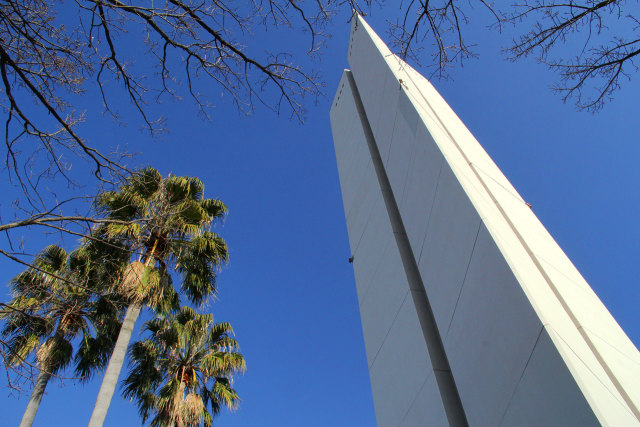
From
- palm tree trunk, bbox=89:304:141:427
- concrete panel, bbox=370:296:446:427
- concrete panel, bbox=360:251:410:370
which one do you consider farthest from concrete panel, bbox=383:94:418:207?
palm tree trunk, bbox=89:304:141:427

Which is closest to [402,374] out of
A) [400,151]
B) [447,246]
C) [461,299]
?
[461,299]

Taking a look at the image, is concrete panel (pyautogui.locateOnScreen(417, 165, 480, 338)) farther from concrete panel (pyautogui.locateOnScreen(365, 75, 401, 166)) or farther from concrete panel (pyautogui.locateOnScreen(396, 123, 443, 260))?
concrete panel (pyautogui.locateOnScreen(365, 75, 401, 166))

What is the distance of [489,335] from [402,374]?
234 centimetres

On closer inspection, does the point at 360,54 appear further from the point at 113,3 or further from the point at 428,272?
the point at 113,3

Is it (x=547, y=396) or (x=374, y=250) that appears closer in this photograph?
(x=547, y=396)

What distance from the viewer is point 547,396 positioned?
11.3 ft

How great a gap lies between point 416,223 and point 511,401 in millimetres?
3375

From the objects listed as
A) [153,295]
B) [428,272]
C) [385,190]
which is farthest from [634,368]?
[153,295]

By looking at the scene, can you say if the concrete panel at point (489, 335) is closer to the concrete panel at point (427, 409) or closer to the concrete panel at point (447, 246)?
the concrete panel at point (447, 246)

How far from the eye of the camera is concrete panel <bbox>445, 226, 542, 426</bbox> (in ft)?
12.8

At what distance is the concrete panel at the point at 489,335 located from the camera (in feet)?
12.8

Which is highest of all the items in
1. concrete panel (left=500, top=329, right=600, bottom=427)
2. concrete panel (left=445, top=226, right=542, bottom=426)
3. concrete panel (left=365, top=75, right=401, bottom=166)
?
concrete panel (left=365, top=75, right=401, bottom=166)

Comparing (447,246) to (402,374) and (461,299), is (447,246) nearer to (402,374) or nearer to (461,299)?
(461,299)

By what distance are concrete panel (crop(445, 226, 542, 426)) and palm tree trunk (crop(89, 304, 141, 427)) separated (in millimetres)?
5197
